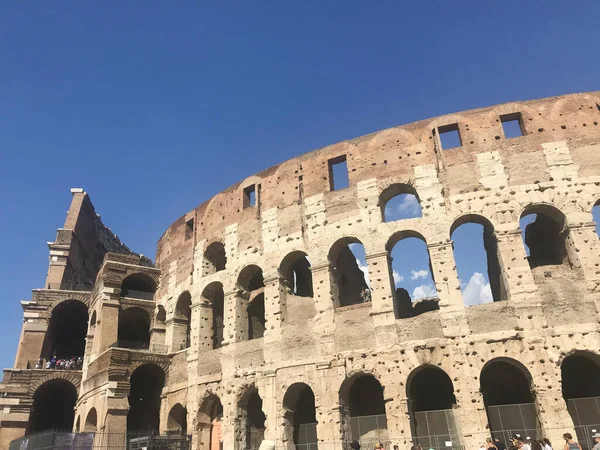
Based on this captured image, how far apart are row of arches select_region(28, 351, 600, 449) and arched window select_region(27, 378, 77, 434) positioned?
9.96 ft

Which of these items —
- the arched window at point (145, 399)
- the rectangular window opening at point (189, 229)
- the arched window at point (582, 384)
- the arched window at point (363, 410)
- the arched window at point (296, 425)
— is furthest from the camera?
the rectangular window opening at point (189, 229)

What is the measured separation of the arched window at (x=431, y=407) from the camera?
12938mm

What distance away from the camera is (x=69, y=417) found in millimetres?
24609

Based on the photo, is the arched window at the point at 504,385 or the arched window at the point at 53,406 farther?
the arched window at the point at 53,406

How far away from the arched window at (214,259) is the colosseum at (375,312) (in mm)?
59

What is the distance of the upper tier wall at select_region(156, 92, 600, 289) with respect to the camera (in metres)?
15.1

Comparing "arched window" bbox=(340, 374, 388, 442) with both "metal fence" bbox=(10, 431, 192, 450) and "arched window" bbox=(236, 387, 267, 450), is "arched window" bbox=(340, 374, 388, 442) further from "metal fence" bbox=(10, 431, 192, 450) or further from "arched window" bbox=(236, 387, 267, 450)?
"metal fence" bbox=(10, 431, 192, 450)

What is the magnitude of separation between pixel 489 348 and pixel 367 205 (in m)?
5.58

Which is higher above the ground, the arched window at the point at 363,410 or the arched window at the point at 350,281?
the arched window at the point at 350,281

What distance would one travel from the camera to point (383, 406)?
15695mm

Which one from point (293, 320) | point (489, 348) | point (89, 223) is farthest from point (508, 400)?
point (89, 223)

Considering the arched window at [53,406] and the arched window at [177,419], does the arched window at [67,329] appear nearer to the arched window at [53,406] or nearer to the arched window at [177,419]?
the arched window at [53,406]

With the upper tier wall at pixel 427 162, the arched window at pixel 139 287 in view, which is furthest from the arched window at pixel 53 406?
the upper tier wall at pixel 427 162

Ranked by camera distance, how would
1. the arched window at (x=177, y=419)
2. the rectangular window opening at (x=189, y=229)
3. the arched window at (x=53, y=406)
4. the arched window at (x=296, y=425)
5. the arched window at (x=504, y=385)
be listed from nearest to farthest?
the arched window at (x=504, y=385), the arched window at (x=296, y=425), the arched window at (x=177, y=419), the rectangular window opening at (x=189, y=229), the arched window at (x=53, y=406)
